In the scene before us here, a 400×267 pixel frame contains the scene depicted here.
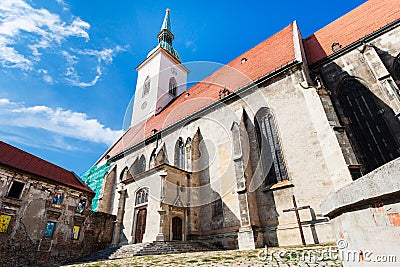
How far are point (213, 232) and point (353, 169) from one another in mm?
7473

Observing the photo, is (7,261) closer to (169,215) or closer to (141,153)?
(169,215)

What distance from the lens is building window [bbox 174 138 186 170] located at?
15916mm

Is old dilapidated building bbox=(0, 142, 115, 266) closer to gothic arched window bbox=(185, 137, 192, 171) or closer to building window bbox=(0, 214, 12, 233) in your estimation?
building window bbox=(0, 214, 12, 233)

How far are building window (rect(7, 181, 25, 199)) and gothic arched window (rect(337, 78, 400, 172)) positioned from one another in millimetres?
16783

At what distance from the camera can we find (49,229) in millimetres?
12148

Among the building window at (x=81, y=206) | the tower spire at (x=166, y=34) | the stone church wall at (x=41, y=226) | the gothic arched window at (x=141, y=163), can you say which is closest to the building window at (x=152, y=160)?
the gothic arched window at (x=141, y=163)

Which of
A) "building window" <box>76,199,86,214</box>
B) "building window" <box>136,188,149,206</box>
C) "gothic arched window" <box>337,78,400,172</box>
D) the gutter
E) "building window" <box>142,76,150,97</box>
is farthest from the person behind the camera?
"building window" <box>142,76,150,97</box>

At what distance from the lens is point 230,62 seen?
2041 centimetres

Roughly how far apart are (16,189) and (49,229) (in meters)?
2.79

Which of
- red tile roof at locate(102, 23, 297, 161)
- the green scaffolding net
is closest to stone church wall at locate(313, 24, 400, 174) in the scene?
red tile roof at locate(102, 23, 297, 161)

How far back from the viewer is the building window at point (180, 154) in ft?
52.2

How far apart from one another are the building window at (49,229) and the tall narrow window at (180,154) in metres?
8.03

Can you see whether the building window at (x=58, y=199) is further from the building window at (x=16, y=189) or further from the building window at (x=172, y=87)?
the building window at (x=172, y=87)

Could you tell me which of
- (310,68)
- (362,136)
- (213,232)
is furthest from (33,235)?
(310,68)
